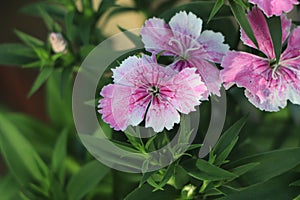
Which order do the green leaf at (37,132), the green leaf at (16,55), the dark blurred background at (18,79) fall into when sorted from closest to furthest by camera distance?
the green leaf at (16,55)
the green leaf at (37,132)
the dark blurred background at (18,79)

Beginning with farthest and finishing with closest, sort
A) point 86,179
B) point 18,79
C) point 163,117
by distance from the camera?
point 18,79 < point 86,179 < point 163,117

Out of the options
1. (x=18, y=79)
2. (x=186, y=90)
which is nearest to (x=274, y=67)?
(x=186, y=90)

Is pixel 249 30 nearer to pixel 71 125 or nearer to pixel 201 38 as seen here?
pixel 201 38

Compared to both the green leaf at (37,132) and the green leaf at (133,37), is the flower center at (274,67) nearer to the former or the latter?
the green leaf at (133,37)

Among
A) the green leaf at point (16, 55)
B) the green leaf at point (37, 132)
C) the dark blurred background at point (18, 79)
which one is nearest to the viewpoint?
the green leaf at point (16, 55)

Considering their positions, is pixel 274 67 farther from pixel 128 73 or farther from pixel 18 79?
pixel 18 79

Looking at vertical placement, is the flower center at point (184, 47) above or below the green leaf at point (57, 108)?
above

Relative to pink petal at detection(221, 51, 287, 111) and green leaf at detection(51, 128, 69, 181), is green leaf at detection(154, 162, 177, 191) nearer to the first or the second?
pink petal at detection(221, 51, 287, 111)

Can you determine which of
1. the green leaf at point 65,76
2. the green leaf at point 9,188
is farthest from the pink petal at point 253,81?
the green leaf at point 9,188
